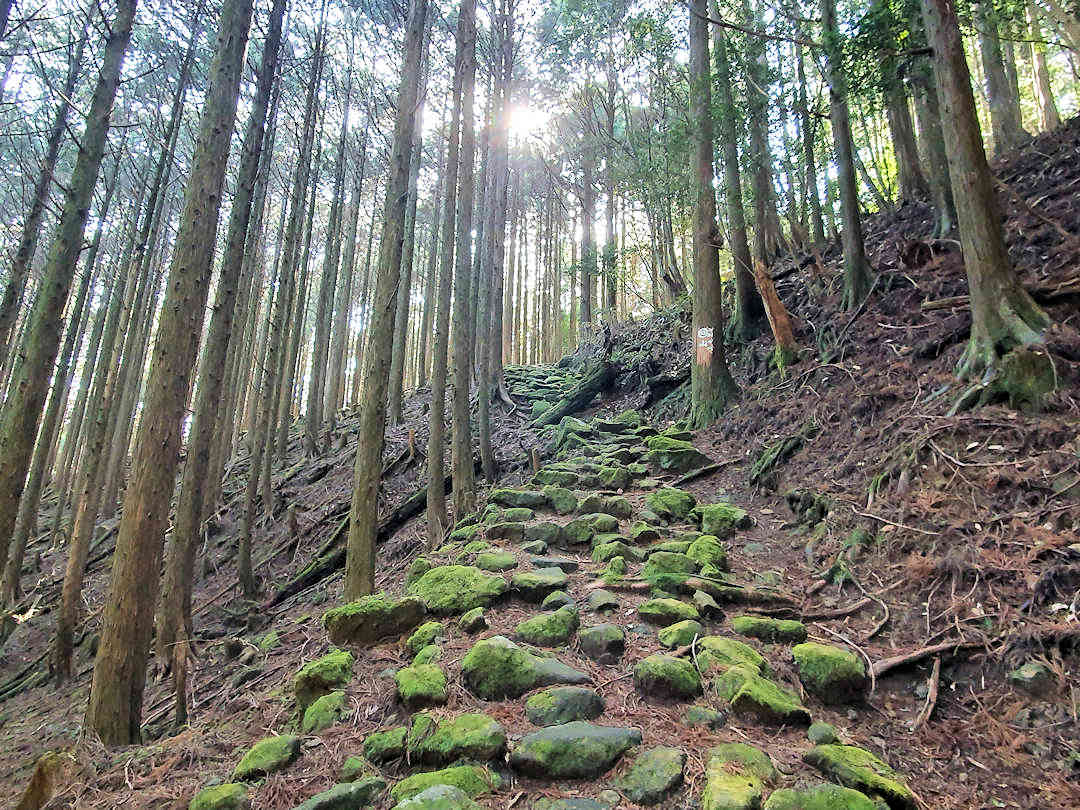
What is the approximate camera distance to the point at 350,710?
2.92 meters

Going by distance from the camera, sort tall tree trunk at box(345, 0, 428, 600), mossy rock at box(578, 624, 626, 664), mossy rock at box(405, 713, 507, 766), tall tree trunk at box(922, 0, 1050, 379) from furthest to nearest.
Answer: tall tree trunk at box(345, 0, 428, 600) → tall tree trunk at box(922, 0, 1050, 379) → mossy rock at box(578, 624, 626, 664) → mossy rock at box(405, 713, 507, 766)

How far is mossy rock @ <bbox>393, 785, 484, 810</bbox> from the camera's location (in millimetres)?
1915

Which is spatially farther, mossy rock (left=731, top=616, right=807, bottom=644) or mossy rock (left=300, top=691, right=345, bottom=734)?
mossy rock (left=731, top=616, right=807, bottom=644)

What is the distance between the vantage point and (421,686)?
9.24 ft

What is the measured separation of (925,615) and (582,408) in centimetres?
820

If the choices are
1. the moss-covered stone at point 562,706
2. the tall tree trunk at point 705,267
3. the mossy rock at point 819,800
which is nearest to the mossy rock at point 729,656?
the moss-covered stone at point 562,706

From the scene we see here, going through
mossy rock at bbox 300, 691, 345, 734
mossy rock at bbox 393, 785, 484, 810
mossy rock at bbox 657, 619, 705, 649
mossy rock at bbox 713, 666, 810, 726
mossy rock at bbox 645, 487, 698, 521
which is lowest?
mossy rock at bbox 300, 691, 345, 734

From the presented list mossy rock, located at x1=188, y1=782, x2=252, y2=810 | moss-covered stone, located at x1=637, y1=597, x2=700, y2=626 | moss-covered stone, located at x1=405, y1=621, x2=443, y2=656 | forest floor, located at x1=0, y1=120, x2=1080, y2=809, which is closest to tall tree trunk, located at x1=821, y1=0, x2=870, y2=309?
forest floor, located at x1=0, y1=120, x2=1080, y2=809

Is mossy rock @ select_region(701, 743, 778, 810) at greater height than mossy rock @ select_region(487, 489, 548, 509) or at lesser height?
lesser

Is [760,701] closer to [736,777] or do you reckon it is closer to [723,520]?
[736,777]

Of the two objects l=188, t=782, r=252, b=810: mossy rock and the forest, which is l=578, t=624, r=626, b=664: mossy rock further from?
l=188, t=782, r=252, b=810: mossy rock

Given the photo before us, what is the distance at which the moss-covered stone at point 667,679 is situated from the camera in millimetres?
2764

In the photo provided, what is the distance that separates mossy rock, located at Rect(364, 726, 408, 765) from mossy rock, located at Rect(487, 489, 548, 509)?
3.90m

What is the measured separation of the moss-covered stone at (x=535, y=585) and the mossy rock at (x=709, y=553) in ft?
3.72
